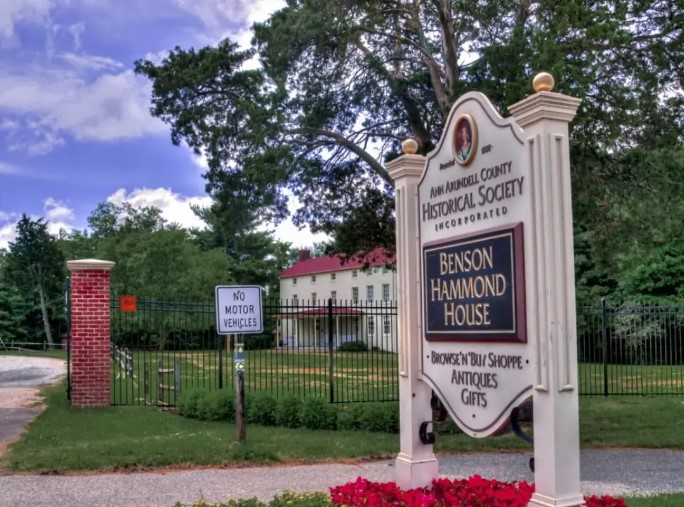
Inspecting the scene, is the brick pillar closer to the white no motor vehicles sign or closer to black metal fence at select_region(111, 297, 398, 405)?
black metal fence at select_region(111, 297, 398, 405)

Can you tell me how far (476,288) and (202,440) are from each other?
20.9ft

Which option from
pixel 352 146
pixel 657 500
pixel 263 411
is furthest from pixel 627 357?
pixel 657 500

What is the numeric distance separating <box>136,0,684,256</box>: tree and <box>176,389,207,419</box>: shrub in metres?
→ 3.87

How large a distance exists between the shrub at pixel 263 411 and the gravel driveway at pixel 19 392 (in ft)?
11.7

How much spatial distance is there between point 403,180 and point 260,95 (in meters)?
8.31

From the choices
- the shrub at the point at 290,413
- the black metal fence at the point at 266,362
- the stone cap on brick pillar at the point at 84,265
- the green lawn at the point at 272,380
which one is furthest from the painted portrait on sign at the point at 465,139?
the stone cap on brick pillar at the point at 84,265

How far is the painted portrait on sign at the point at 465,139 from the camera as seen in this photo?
15.4ft

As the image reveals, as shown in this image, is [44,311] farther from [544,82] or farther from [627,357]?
[544,82]

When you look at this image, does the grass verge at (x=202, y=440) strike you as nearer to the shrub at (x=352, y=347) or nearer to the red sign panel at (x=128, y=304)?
the red sign panel at (x=128, y=304)

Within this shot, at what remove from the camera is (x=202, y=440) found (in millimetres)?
9812

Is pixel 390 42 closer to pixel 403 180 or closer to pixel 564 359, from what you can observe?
pixel 403 180

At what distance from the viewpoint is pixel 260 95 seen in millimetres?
13234

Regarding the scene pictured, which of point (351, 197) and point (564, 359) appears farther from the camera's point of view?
point (351, 197)

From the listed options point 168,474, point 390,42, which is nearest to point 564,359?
point 168,474
